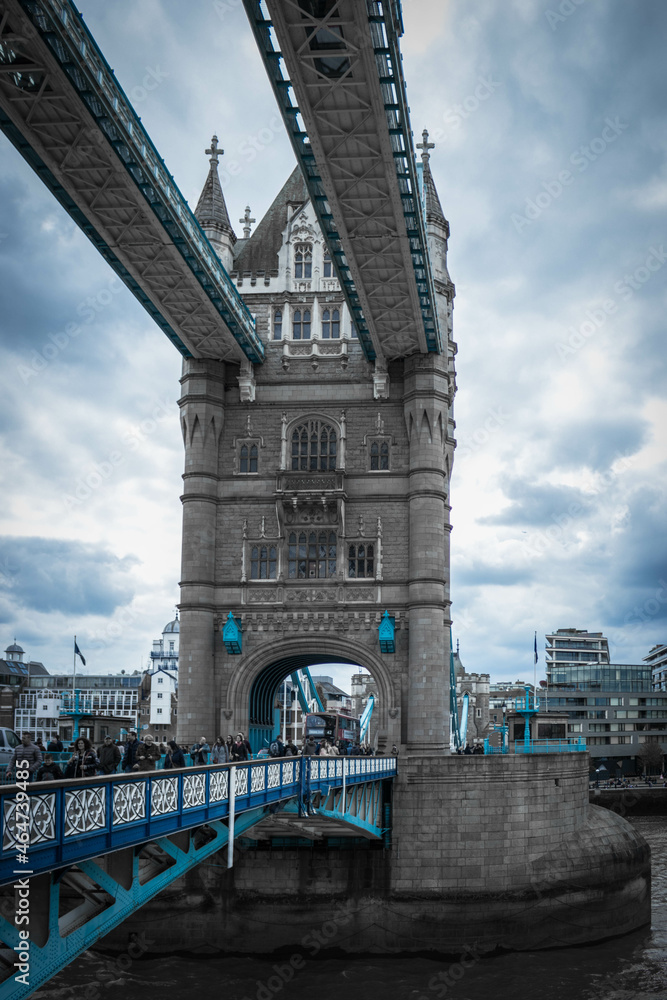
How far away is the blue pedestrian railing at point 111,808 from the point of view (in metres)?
11.5

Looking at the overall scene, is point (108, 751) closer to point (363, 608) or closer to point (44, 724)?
point (363, 608)

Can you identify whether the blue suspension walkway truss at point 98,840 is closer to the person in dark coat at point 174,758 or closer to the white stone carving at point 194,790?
the white stone carving at point 194,790

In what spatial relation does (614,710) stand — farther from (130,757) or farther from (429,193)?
(130,757)

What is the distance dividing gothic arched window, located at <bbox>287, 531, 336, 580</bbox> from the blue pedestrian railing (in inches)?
889

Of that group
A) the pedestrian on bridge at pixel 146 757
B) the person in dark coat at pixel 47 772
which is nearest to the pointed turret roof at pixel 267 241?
the pedestrian on bridge at pixel 146 757

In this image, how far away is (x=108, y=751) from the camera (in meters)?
18.2

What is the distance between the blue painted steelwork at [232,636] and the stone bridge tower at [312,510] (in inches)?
18.0

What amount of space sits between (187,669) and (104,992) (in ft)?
51.7

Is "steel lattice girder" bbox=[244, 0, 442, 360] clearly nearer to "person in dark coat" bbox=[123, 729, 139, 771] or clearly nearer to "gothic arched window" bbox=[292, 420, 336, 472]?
"gothic arched window" bbox=[292, 420, 336, 472]

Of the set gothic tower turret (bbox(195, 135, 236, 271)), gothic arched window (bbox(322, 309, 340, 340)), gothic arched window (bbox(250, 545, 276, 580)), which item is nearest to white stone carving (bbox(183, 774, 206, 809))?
gothic arched window (bbox(250, 545, 276, 580))

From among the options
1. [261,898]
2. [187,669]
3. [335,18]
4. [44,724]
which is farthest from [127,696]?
[335,18]

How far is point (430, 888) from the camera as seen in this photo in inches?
1400

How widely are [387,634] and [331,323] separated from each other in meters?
14.9

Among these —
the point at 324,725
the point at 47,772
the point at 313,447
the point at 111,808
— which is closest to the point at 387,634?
the point at 313,447
